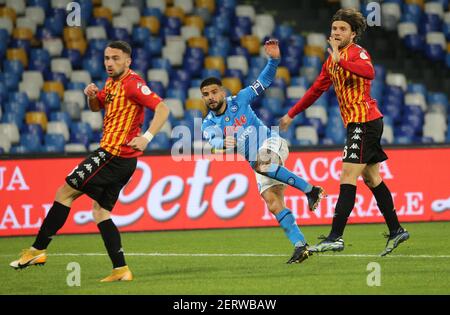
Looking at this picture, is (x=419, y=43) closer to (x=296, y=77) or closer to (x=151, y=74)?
(x=296, y=77)

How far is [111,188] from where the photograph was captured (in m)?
8.45

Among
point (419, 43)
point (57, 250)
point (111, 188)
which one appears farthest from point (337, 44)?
point (419, 43)

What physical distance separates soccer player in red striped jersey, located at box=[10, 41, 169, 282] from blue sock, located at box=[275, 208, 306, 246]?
1.54 meters

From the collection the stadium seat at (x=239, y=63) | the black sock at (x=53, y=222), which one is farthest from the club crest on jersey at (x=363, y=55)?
the stadium seat at (x=239, y=63)

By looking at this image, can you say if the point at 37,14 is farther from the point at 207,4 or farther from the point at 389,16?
the point at 389,16

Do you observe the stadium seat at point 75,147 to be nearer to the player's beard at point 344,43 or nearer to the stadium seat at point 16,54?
the stadium seat at point 16,54

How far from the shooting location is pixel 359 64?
350 inches

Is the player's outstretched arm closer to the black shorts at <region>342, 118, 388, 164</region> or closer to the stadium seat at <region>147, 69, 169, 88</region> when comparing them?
the black shorts at <region>342, 118, 388, 164</region>

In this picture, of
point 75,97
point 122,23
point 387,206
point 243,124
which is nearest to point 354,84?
point 243,124

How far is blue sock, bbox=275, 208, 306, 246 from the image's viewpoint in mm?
9109

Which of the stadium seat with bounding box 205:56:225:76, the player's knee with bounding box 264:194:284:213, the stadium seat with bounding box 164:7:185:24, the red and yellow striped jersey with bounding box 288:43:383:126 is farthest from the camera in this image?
the stadium seat with bounding box 164:7:185:24

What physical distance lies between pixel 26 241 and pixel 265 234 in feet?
9.83

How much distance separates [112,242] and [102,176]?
551 mm

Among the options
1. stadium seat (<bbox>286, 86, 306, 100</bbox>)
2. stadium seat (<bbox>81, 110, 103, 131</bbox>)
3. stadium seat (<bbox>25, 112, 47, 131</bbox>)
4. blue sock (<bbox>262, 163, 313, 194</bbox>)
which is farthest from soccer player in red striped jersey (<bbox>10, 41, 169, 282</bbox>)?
stadium seat (<bbox>286, 86, 306, 100</bbox>)
